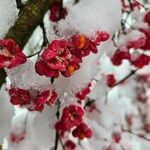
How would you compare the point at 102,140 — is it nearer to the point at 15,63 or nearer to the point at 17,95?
the point at 17,95

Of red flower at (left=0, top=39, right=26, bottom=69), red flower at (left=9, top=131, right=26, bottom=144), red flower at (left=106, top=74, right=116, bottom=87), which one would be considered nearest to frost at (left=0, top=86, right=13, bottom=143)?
red flower at (left=9, top=131, right=26, bottom=144)

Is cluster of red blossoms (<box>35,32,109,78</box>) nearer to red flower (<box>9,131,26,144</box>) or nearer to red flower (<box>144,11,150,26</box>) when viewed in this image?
red flower (<box>144,11,150,26</box>)

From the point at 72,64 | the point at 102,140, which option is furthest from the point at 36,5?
the point at 102,140

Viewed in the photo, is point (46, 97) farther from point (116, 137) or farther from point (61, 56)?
point (116, 137)

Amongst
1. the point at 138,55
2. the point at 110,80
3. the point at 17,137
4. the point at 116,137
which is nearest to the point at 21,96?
the point at 138,55

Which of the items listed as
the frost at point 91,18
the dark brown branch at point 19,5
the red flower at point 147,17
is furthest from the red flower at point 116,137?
the dark brown branch at point 19,5
